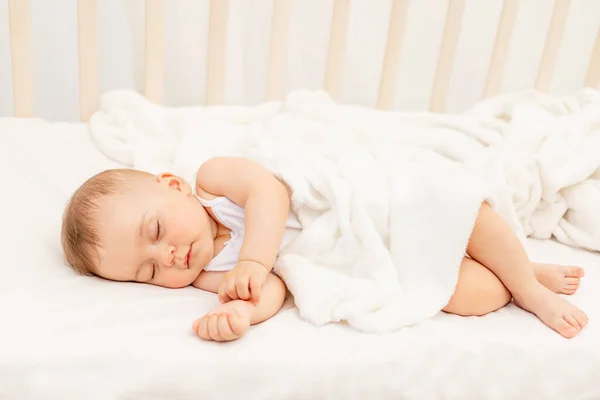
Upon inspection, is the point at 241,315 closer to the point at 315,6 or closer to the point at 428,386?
the point at 428,386

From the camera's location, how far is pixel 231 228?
94cm

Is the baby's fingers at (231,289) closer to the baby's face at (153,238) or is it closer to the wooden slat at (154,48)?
the baby's face at (153,238)

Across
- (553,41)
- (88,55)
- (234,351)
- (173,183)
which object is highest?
(553,41)

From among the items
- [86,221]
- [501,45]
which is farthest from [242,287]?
[501,45]

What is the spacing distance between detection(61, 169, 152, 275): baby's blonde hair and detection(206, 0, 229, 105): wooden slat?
21.1 inches

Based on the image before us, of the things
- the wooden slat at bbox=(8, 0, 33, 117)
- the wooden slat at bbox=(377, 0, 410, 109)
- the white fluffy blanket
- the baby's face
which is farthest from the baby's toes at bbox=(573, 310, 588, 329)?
the wooden slat at bbox=(8, 0, 33, 117)

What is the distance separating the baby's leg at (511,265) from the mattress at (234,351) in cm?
2

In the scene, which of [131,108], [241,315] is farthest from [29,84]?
[241,315]

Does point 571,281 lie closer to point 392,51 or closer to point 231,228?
point 231,228

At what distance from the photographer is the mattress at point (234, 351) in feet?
2.31

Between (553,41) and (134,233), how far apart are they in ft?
3.66

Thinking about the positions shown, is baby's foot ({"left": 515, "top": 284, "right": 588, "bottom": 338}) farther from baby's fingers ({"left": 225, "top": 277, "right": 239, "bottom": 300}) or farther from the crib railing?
the crib railing

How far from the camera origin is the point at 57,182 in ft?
3.57

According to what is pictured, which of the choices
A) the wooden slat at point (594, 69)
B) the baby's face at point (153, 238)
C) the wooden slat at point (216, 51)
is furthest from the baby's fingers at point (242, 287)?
the wooden slat at point (594, 69)
